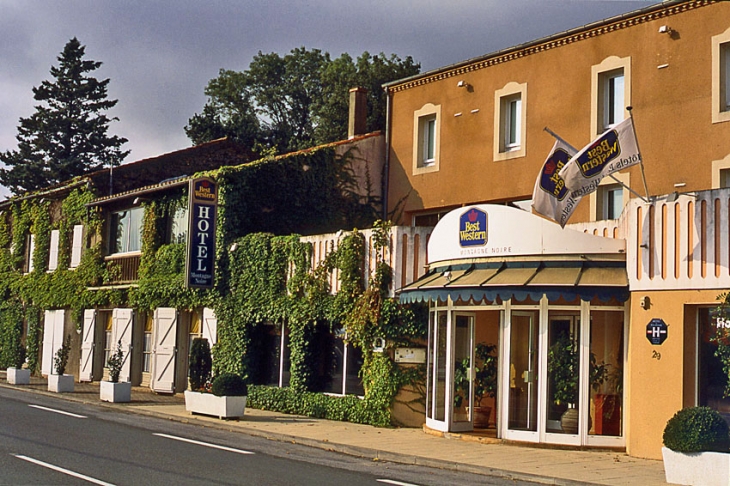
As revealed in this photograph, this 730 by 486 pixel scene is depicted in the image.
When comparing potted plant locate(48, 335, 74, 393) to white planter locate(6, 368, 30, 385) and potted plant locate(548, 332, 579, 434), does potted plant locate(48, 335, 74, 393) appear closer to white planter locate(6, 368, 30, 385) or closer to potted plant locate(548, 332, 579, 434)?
white planter locate(6, 368, 30, 385)

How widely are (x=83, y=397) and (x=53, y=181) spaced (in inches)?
1505

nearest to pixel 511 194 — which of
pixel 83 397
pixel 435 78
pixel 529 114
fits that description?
pixel 529 114

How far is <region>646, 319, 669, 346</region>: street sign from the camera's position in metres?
14.3

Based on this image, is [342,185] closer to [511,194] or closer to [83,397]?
[511,194]

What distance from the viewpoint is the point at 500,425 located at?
53.7ft

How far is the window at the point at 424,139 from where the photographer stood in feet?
83.7

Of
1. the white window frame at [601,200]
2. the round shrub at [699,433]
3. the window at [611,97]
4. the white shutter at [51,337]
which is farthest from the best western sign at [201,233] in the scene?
the round shrub at [699,433]

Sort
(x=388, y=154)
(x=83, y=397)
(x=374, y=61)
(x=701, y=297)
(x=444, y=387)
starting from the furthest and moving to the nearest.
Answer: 1. (x=374, y=61)
2. (x=388, y=154)
3. (x=83, y=397)
4. (x=444, y=387)
5. (x=701, y=297)

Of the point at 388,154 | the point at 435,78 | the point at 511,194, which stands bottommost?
the point at 511,194

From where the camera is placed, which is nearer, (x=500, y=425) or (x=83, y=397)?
(x=500, y=425)

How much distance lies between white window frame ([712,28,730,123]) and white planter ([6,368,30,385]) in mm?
21954

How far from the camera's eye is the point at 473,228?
664 inches

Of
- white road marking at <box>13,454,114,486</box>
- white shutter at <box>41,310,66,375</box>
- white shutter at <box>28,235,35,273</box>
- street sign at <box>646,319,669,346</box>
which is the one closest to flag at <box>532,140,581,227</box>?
street sign at <box>646,319,669,346</box>

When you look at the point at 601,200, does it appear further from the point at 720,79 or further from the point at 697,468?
the point at 697,468
